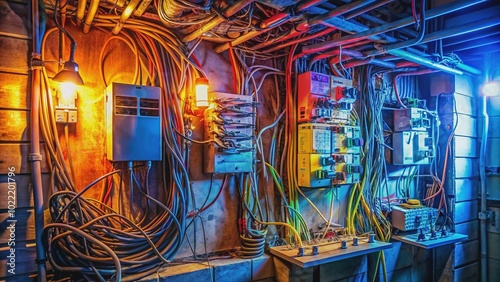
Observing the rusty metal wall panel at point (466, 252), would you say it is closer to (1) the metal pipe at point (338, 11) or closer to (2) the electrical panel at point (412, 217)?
(2) the electrical panel at point (412, 217)

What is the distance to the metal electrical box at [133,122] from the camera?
1848 millimetres

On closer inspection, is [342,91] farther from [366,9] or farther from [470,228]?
[470,228]

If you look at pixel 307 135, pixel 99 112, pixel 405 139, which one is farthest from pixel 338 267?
pixel 99 112

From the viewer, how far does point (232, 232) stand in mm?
2475

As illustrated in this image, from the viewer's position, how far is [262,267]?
93.8 inches

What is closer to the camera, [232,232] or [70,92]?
[70,92]

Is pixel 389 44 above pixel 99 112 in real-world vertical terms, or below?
above

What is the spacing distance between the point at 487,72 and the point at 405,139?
1335 mm

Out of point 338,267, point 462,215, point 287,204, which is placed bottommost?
point 338,267

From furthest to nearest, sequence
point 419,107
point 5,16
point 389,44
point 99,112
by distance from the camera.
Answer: point 419,107 → point 389,44 → point 99,112 → point 5,16

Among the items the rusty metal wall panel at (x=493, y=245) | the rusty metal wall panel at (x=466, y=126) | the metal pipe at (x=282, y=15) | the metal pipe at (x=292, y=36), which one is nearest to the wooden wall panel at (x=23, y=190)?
the metal pipe at (x=282, y=15)

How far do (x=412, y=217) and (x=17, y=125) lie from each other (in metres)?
3.35

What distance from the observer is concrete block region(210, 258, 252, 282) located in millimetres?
2178

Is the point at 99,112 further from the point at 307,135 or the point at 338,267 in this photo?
the point at 338,267
